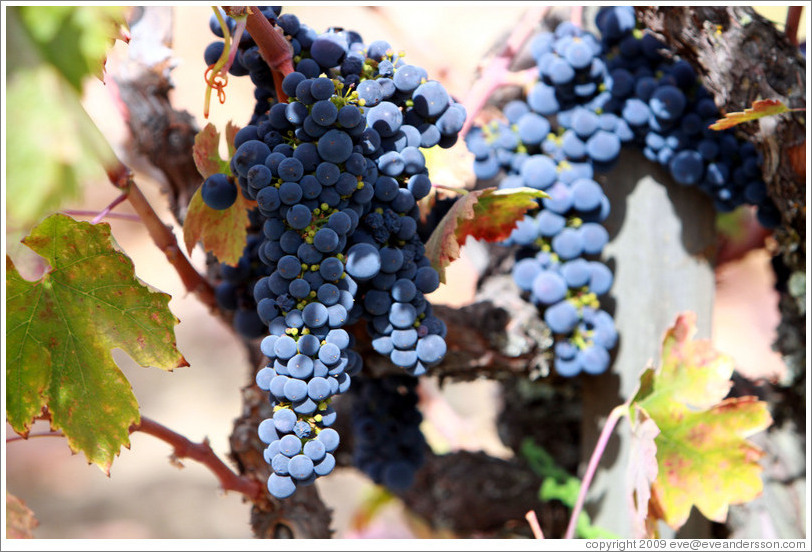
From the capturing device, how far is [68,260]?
0.57 metres

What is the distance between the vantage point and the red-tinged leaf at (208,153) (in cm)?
60

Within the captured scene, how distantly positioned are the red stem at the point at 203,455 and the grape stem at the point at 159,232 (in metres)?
0.16

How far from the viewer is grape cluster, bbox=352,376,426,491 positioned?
35.8 inches

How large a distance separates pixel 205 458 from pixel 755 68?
0.69 m

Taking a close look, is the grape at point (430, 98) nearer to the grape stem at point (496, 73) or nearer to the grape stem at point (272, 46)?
the grape stem at point (272, 46)

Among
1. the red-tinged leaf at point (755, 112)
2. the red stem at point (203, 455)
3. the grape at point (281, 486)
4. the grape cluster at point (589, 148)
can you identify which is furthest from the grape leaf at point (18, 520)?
the red-tinged leaf at point (755, 112)

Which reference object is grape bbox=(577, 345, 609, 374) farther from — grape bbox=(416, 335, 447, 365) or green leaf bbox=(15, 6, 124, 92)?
green leaf bbox=(15, 6, 124, 92)

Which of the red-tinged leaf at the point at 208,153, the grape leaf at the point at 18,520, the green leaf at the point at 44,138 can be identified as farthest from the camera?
the grape leaf at the point at 18,520

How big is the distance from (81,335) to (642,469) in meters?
0.52

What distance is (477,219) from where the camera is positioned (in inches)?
26.1

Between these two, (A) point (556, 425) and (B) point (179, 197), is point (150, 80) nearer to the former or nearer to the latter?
(B) point (179, 197)

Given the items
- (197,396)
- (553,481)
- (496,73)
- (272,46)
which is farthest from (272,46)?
(197,396)

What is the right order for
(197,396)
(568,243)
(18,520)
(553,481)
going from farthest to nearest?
(197,396)
(553,481)
(568,243)
(18,520)

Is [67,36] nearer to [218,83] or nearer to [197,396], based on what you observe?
[218,83]
